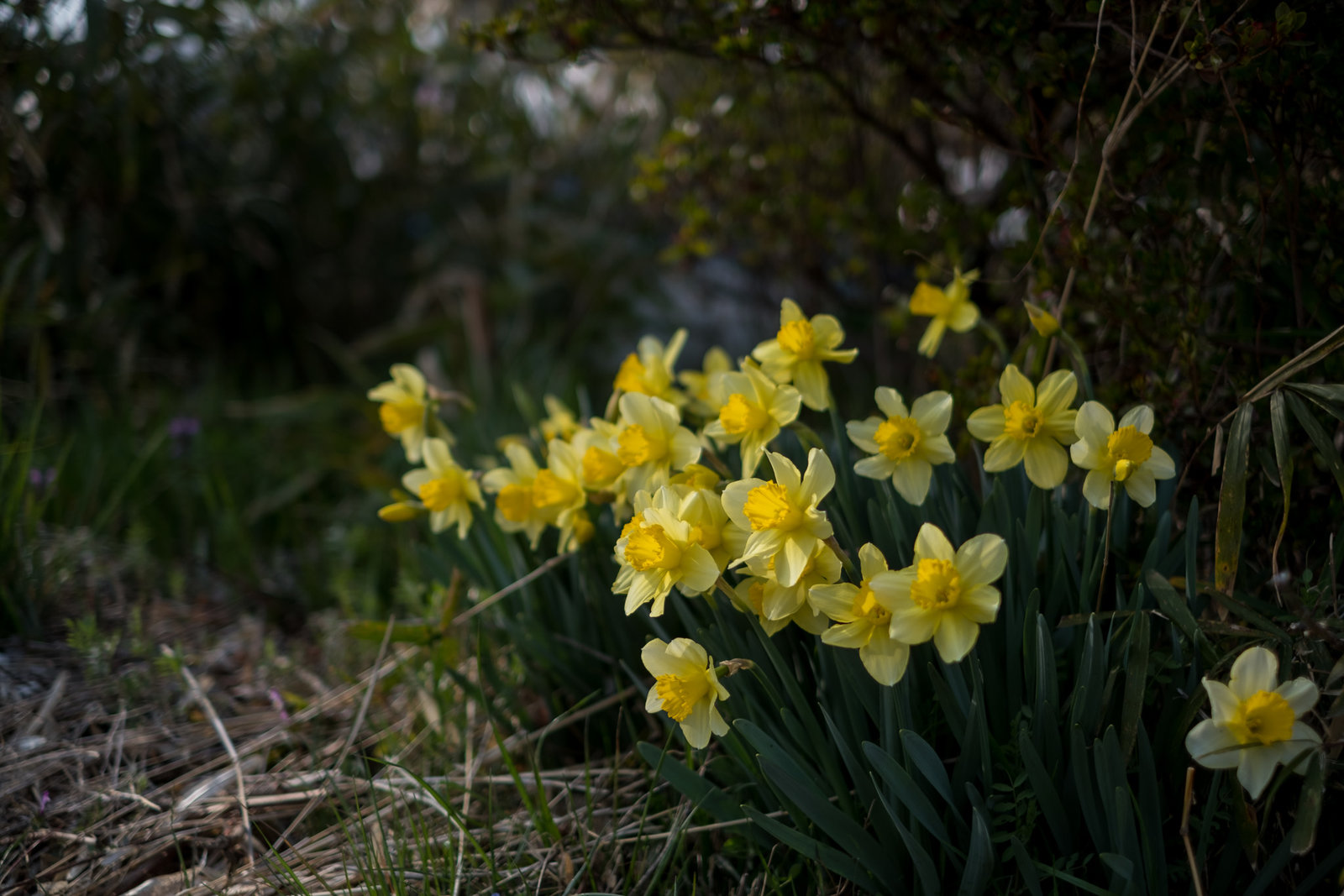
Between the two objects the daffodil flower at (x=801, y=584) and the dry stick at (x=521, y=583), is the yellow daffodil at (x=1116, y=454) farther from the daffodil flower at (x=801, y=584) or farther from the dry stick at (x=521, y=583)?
the dry stick at (x=521, y=583)

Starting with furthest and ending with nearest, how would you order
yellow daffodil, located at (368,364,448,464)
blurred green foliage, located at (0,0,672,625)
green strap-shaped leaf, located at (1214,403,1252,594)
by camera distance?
blurred green foliage, located at (0,0,672,625), yellow daffodil, located at (368,364,448,464), green strap-shaped leaf, located at (1214,403,1252,594)

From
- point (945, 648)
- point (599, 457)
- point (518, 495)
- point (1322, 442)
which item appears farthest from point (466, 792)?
point (1322, 442)

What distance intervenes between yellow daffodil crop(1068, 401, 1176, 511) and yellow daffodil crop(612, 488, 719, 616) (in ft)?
1.49

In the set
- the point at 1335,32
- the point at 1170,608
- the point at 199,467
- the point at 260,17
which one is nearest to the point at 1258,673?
the point at 1170,608

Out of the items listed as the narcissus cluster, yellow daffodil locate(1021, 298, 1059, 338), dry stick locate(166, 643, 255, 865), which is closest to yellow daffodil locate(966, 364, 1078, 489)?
the narcissus cluster

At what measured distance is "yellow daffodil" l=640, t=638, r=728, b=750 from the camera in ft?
3.24

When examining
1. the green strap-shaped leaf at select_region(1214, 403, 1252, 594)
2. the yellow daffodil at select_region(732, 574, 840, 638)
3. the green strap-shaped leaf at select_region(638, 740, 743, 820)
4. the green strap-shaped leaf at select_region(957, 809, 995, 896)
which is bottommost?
the green strap-shaped leaf at select_region(957, 809, 995, 896)

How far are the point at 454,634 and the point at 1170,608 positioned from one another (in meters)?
1.27

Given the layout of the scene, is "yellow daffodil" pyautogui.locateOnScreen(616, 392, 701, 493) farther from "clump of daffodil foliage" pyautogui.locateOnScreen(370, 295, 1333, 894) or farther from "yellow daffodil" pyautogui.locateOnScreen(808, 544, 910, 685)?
"yellow daffodil" pyautogui.locateOnScreen(808, 544, 910, 685)

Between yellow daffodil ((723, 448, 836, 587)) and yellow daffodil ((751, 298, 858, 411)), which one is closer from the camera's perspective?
yellow daffodil ((723, 448, 836, 587))

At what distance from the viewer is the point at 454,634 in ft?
5.65

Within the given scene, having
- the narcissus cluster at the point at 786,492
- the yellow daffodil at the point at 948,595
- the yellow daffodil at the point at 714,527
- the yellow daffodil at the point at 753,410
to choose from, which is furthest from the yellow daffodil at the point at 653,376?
the yellow daffodil at the point at 948,595

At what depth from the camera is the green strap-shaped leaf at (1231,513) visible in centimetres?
102

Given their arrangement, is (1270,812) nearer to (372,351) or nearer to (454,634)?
(454,634)
